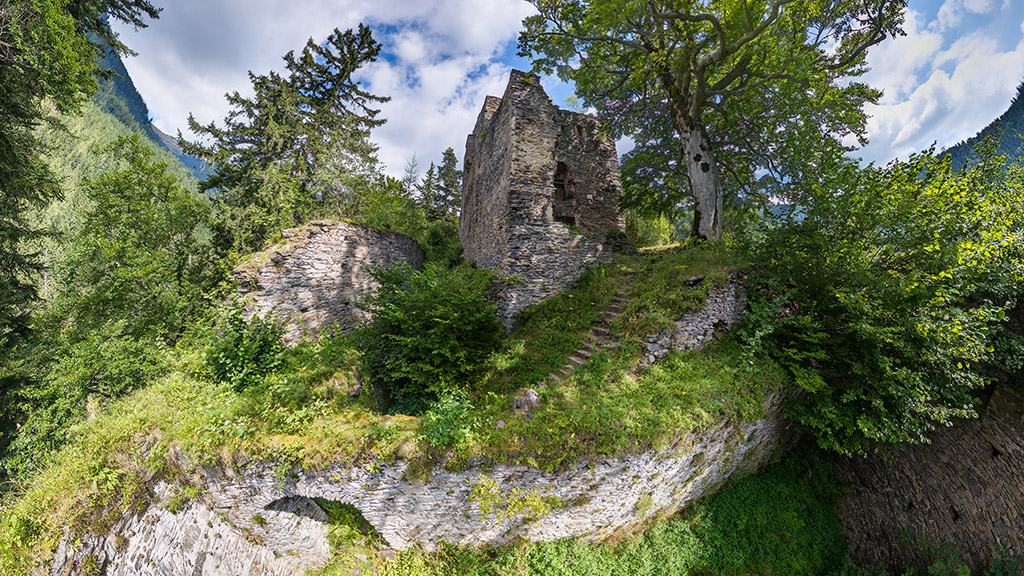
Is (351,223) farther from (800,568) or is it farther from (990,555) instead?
(990,555)

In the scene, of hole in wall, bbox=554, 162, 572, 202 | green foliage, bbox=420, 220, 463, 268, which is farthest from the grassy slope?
green foliage, bbox=420, 220, 463, 268

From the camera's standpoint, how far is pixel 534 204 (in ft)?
29.9

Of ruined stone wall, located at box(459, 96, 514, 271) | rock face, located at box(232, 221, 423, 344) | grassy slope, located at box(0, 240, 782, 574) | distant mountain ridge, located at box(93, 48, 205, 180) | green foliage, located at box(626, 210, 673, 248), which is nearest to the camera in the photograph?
grassy slope, located at box(0, 240, 782, 574)

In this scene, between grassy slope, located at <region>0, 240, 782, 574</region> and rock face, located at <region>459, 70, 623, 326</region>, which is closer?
grassy slope, located at <region>0, 240, 782, 574</region>

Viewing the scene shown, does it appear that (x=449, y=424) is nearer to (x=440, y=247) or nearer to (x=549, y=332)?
(x=549, y=332)

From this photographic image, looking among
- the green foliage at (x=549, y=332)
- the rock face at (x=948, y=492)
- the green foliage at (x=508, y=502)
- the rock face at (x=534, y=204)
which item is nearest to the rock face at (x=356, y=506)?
the green foliage at (x=508, y=502)

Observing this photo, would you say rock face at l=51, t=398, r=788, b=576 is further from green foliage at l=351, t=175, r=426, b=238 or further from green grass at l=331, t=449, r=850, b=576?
green foliage at l=351, t=175, r=426, b=238

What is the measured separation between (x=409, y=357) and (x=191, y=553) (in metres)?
4.39

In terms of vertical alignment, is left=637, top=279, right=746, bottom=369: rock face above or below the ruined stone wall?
below

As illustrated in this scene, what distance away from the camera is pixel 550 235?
9227 mm

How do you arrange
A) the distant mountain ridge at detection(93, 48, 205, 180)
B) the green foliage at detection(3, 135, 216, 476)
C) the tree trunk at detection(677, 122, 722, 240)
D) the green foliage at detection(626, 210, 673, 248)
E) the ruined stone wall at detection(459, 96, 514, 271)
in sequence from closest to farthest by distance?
1. the green foliage at detection(3, 135, 216, 476)
2. the ruined stone wall at detection(459, 96, 514, 271)
3. the tree trunk at detection(677, 122, 722, 240)
4. the green foliage at detection(626, 210, 673, 248)
5. the distant mountain ridge at detection(93, 48, 205, 180)

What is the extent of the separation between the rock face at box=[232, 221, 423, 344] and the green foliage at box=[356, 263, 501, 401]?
1464 mm

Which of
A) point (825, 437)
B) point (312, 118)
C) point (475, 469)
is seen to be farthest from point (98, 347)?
point (825, 437)

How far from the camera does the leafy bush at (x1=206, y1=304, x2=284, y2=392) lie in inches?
258
